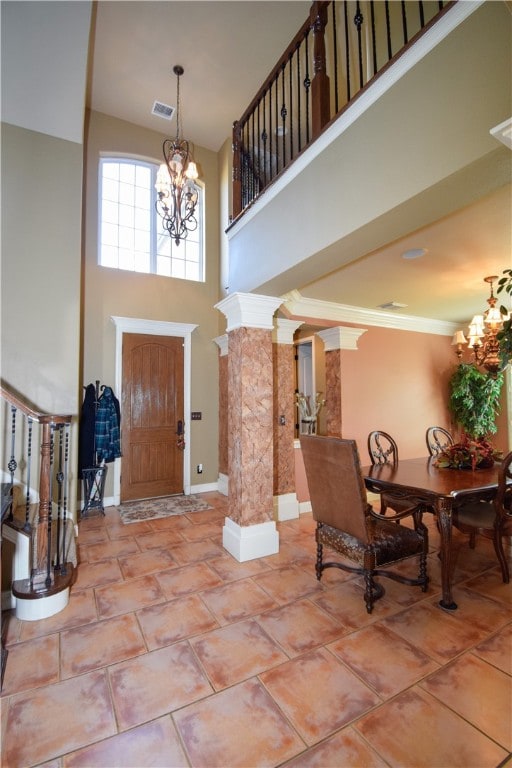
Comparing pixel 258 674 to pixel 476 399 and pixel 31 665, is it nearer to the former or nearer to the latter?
pixel 31 665

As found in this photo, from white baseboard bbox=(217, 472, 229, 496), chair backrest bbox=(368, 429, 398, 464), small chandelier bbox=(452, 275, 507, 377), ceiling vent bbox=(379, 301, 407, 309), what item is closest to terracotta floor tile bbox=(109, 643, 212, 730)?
chair backrest bbox=(368, 429, 398, 464)

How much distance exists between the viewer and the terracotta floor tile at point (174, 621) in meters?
2.18

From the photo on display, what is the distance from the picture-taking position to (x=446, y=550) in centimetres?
248

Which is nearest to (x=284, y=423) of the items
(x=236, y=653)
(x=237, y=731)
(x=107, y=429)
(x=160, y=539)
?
(x=160, y=539)

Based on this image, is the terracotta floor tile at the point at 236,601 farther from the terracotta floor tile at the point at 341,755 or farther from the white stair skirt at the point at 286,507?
the white stair skirt at the point at 286,507

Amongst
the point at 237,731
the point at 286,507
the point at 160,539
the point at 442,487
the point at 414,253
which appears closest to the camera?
the point at 237,731

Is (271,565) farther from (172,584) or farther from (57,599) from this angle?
(57,599)

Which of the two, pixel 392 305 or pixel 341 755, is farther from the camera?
pixel 392 305

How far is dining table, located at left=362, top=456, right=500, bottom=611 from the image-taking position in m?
2.49

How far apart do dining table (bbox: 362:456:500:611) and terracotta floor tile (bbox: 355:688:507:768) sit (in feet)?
3.14

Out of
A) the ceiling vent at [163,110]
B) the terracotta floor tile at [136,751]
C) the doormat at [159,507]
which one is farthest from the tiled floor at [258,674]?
the ceiling vent at [163,110]

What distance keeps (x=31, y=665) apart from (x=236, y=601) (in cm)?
124

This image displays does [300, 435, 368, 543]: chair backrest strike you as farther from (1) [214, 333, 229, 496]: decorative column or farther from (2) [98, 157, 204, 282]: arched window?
(2) [98, 157, 204, 282]: arched window

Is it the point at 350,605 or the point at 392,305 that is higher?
the point at 392,305
